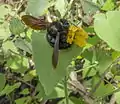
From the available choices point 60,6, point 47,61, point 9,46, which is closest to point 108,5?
point 60,6

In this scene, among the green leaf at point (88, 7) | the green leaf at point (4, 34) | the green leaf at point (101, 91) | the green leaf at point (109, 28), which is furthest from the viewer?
the green leaf at point (4, 34)

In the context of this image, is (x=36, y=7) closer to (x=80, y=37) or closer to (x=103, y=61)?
(x=80, y=37)

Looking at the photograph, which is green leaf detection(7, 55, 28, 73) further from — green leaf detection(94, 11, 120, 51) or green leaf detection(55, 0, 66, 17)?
green leaf detection(94, 11, 120, 51)

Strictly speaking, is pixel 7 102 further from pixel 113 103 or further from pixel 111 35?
pixel 111 35

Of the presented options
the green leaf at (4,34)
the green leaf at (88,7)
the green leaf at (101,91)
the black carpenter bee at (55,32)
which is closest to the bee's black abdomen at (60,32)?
the black carpenter bee at (55,32)

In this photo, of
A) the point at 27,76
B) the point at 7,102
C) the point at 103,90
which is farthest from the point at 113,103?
the point at 7,102

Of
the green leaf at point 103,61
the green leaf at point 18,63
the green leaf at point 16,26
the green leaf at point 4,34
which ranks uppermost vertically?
the green leaf at point 16,26

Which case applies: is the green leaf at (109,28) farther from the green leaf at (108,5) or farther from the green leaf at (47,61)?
the green leaf at (108,5)
